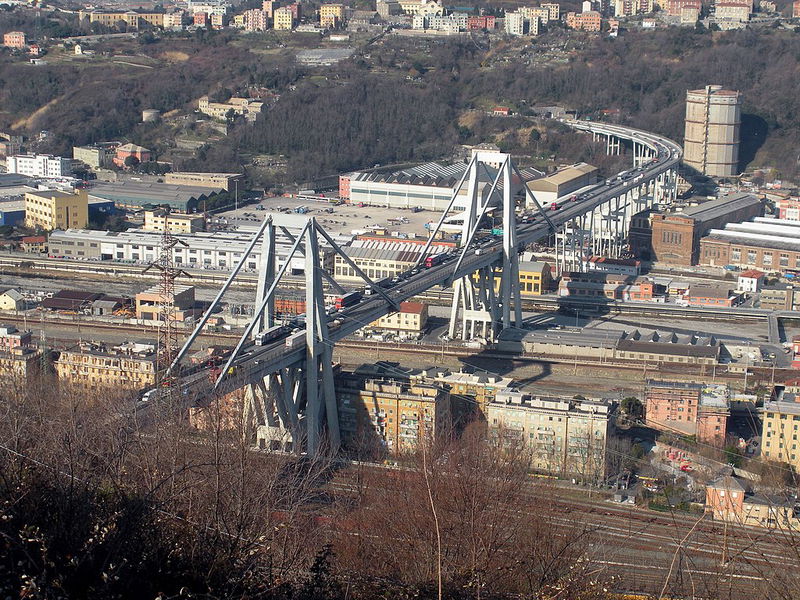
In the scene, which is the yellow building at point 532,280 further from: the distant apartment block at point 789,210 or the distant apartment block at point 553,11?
the distant apartment block at point 553,11

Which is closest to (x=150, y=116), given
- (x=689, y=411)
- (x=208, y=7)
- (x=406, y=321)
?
(x=208, y=7)

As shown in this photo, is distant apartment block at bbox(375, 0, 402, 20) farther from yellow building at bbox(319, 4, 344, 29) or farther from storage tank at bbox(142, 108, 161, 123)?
storage tank at bbox(142, 108, 161, 123)

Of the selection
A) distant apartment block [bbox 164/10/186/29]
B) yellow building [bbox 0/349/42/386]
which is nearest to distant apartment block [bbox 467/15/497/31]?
distant apartment block [bbox 164/10/186/29]

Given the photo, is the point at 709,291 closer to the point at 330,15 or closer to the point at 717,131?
the point at 717,131

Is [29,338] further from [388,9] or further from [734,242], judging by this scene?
[388,9]

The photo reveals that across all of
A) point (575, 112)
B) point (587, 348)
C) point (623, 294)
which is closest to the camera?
point (587, 348)

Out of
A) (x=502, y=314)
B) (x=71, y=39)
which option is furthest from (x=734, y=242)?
(x=71, y=39)
